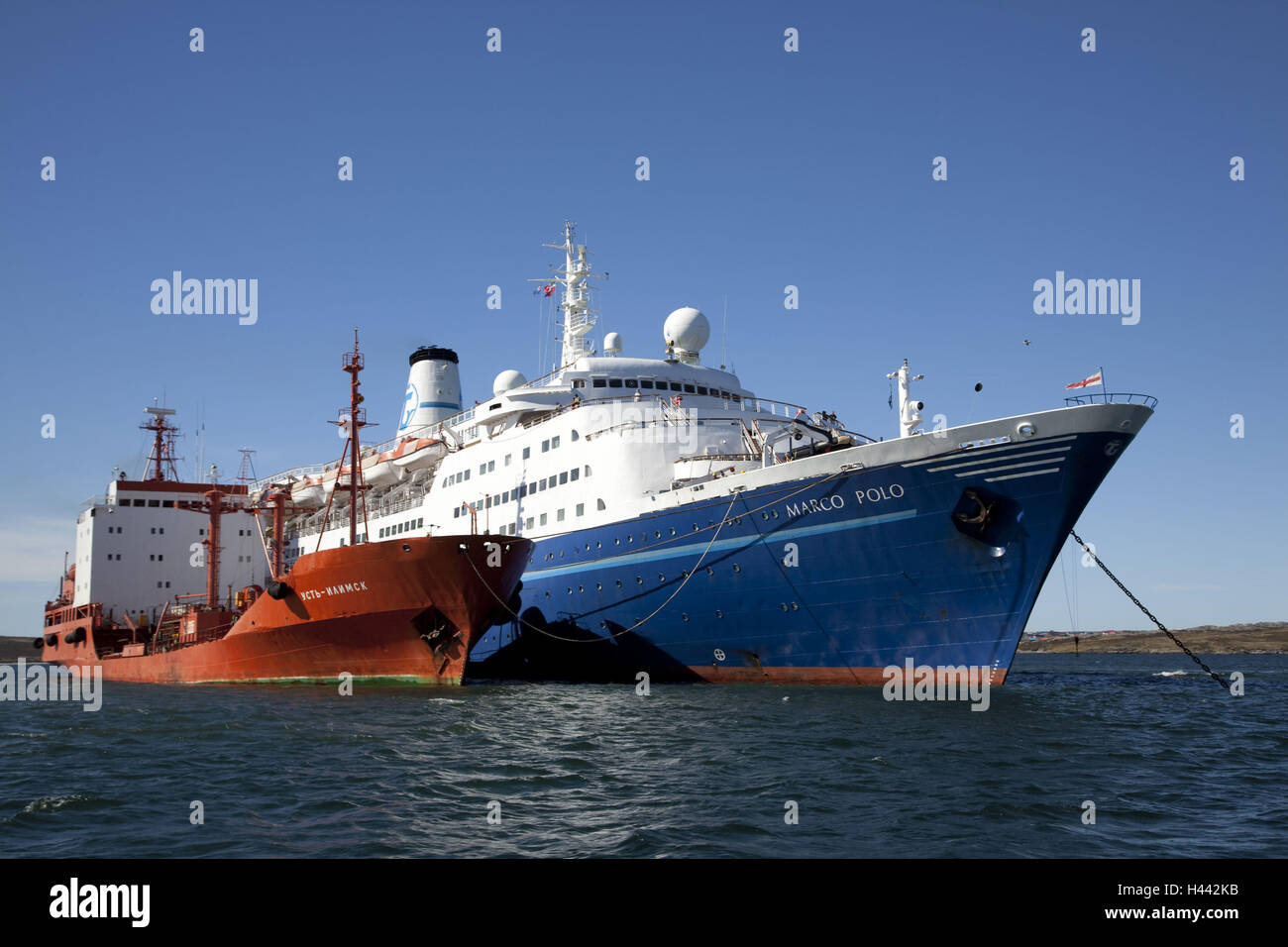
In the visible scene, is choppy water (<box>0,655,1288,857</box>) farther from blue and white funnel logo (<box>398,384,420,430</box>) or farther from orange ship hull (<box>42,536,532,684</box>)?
blue and white funnel logo (<box>398,384,420,430</box>)

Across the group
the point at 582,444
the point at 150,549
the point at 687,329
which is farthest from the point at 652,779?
the point at 150,549

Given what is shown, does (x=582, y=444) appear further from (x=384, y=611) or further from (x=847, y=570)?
(x=847, y=570)

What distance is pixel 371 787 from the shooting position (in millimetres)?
13016

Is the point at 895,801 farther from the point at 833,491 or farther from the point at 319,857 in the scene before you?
the point at 833,491

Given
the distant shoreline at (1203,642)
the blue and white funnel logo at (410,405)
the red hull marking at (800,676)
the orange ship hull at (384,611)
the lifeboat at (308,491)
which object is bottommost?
the distant shoreline at (1203,642)

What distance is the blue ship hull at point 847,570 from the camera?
73.7ft

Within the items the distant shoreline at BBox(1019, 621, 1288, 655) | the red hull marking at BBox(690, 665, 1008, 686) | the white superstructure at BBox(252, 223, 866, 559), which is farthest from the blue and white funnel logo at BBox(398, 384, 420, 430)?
the distant shoreline at BBox(1019, 621, 1288, 655)

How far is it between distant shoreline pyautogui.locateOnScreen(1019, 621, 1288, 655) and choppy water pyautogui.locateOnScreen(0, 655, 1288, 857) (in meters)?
90.0

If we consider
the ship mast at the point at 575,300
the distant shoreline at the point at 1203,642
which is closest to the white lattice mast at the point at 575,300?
the ship mast at the point at 575,300

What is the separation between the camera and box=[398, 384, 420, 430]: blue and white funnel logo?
160ft

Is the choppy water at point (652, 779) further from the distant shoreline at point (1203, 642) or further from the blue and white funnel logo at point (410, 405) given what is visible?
the distant shoreline at point (1203, 642)

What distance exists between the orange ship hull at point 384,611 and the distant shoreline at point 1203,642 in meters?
91.4

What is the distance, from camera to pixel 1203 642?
346 feet
